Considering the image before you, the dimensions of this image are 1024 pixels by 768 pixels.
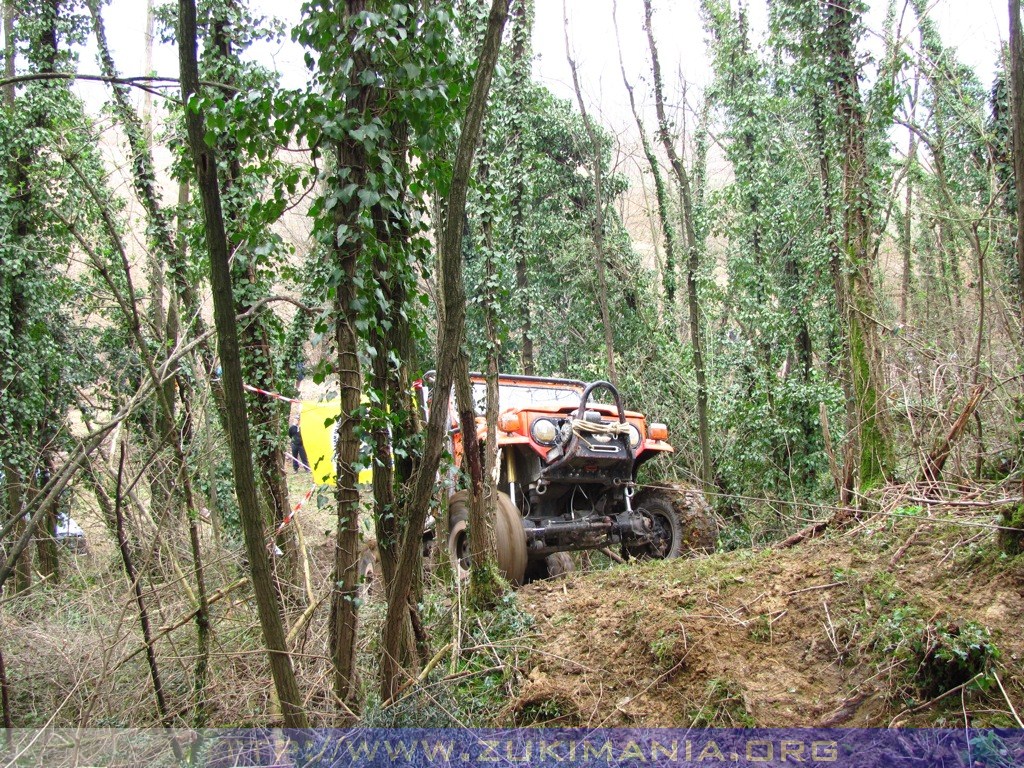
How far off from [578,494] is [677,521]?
38.5 inches

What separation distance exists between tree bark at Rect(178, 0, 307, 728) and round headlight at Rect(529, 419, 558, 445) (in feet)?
14.3

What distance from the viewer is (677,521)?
743 centimetres

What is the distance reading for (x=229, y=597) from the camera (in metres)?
4.46

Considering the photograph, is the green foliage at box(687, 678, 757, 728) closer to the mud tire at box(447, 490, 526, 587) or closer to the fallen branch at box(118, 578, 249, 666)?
the fallen branch at box(118, 578, 249, 666)

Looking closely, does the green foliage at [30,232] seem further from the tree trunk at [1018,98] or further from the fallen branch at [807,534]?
the tree trunk at [1018,98]

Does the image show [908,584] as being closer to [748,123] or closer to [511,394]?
[511,394]

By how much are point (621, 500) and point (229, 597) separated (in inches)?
160

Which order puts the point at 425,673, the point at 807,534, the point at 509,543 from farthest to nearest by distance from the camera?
the point at 509,543, the point at 807,534, the point at 425,673

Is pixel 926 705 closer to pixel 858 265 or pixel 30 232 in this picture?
pixel 858 265

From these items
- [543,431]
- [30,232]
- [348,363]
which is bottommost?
[543,431]

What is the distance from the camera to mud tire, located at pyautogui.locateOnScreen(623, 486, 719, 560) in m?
7.28

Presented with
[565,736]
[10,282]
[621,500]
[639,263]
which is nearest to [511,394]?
[621,500]

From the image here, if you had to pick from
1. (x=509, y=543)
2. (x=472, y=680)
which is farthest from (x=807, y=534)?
(x=472, y=680)

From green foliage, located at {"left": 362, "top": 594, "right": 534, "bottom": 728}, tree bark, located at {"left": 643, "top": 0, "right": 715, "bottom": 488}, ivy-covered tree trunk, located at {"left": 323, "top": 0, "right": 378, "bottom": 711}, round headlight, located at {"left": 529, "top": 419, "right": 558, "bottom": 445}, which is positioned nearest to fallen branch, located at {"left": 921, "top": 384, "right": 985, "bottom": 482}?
green foliage, located at {"left": 362, "top": 594, "right": 534, "bottom": 728}
